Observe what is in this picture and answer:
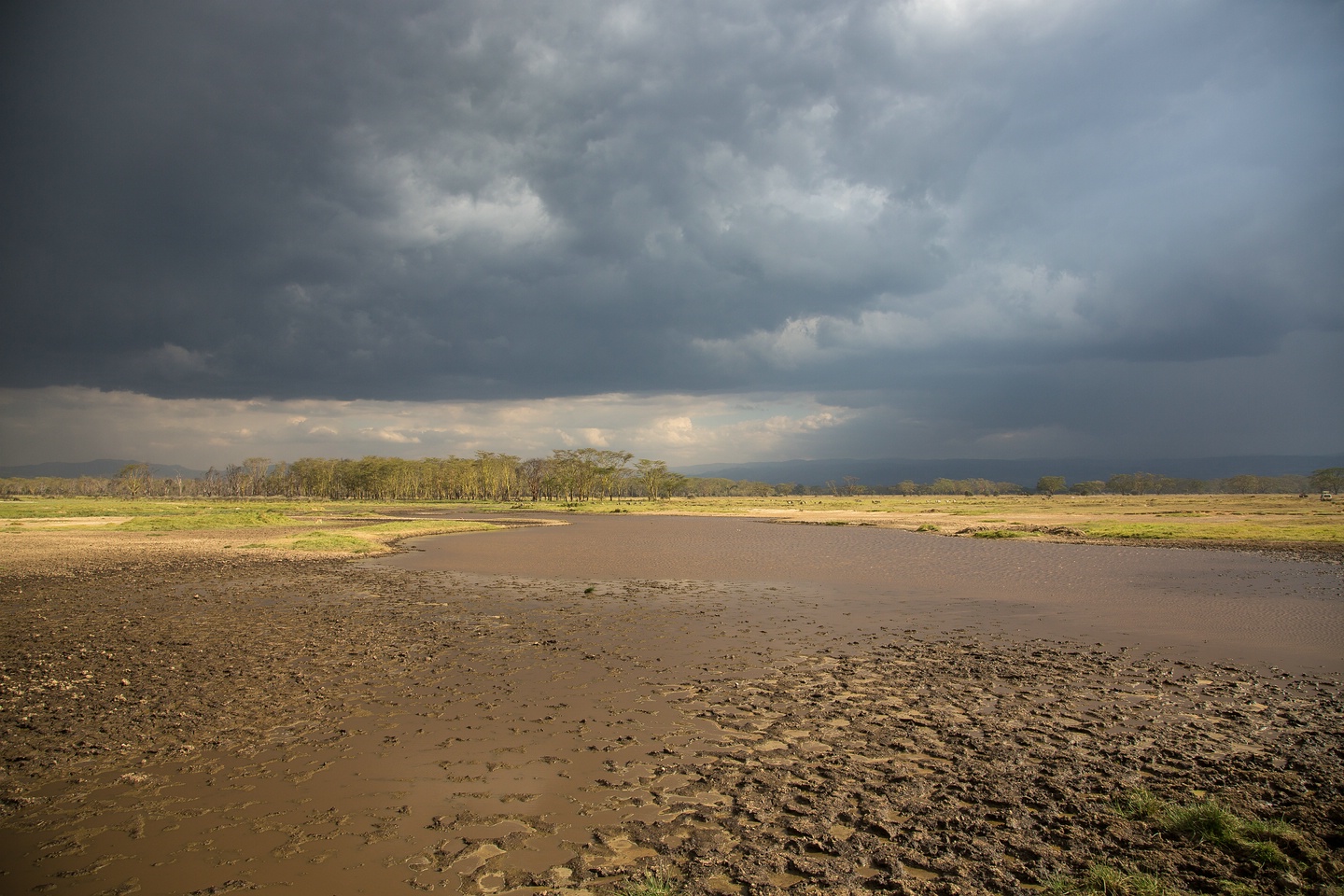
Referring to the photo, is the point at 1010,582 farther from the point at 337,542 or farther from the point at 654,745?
the point at 337,542

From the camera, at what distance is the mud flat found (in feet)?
19.5

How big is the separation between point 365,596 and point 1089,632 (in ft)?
74.1

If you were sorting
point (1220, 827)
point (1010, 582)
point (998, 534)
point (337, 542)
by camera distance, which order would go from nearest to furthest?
point (1220, 827)
point (1010, 582)
point (337, 542)
point (998, 534)

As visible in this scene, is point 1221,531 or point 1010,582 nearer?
point 1010,582

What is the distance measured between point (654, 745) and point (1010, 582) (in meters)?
23.2

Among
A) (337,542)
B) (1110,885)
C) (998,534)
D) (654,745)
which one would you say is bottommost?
(998,534)

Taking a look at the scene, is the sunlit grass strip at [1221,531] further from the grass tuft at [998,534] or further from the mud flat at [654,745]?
the mud flat at [654,745]

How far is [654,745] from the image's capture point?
9.02m

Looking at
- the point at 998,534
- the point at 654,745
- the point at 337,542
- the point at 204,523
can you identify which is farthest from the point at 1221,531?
the point at 204,523

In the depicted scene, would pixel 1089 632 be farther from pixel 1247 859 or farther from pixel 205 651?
pixel 205 651

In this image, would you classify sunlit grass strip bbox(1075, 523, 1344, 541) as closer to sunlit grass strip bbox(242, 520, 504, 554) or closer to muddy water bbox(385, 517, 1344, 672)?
muddy water bbox(385, 517, 1344, 672)

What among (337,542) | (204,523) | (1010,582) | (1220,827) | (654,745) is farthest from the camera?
(204,523)

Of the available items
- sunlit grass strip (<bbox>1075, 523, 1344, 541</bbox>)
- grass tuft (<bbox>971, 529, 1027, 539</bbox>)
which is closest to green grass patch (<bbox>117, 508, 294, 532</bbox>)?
grass tuft (<bbox>971, 529, 1027, 539</bbox>)

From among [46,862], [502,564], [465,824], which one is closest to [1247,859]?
[465,824]
